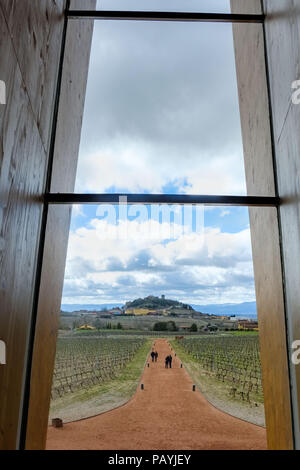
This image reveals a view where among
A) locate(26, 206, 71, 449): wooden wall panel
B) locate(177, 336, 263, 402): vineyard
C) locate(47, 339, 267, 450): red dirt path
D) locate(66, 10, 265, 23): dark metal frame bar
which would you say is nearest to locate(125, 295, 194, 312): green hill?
locate(177, 336, 263, 402): vineyard

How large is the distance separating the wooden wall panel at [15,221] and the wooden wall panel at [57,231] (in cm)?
15

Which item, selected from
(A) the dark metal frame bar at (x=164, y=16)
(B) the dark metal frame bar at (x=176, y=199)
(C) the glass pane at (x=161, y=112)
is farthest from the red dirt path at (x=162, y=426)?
(A) the dark metal frame bar at (x=164, y=16)

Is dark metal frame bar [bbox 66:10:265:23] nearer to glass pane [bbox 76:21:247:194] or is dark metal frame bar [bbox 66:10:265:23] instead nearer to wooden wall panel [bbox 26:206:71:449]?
glass pane [bbox 76:21:247:194]

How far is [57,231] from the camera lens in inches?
84.0

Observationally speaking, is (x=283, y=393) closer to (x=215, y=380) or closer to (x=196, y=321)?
(x=215, y=380)

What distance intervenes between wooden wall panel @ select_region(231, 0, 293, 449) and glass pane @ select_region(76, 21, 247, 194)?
0.09 metres

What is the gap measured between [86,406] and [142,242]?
1002 millimetres

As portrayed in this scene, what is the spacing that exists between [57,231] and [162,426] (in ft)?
4.23

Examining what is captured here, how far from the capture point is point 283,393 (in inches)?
76.4

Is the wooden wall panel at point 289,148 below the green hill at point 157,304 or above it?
above

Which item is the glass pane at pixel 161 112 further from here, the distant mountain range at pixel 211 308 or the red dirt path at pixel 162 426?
the red dirt path at pixel 162 426

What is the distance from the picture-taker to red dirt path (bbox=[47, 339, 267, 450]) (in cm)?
192

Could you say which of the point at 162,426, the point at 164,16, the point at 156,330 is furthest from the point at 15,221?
the point at 164,16

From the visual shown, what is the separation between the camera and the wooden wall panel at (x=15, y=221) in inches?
52.4
